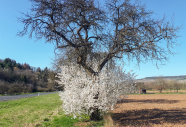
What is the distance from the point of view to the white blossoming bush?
6625mm

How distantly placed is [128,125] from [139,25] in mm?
4834

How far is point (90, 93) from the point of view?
659cm

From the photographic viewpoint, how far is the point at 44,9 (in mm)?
7289

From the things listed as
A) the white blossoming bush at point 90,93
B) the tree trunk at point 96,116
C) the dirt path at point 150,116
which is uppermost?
the white blossoming bush at point 90,93

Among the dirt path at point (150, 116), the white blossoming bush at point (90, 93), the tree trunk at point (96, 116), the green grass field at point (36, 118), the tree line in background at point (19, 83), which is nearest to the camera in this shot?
the white blossoming bush at point (90, 93)

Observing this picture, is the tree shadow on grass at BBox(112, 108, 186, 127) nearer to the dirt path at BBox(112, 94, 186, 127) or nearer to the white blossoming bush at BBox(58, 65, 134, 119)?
the dirt path at BBox(112, 94, 186, 127)

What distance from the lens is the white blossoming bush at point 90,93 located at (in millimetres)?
6625

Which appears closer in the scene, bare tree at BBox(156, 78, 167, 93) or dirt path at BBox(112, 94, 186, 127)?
dirt path at BBox(112, 94, 186, 127)

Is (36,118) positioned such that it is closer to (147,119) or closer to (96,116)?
(96,116)

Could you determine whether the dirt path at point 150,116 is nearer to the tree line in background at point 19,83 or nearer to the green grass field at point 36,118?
the green grass field at point 36,118

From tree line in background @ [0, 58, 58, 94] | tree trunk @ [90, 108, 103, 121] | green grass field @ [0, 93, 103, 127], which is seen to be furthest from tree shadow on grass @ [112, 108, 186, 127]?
tree line in background @ [0, 58, 58, 94]

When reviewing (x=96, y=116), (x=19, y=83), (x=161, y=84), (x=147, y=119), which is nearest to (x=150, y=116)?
(x=147, y=119)

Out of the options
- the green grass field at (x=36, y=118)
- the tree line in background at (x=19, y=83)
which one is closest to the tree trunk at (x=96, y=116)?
the green grass field at (x=36, y=118)

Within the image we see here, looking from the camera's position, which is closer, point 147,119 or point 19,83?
point 147,119
